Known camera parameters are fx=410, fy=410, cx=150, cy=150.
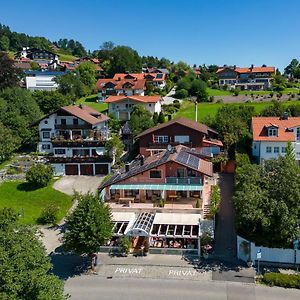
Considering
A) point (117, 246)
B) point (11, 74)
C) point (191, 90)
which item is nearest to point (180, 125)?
point (117, 246)

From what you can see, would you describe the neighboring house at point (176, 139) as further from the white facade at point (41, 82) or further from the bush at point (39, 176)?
the white facade at point (41, 82)

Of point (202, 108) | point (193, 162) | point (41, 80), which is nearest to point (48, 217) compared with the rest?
point (193, 162)

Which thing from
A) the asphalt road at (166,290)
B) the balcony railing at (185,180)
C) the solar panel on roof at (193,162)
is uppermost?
the solar panel on roof at (193,162)

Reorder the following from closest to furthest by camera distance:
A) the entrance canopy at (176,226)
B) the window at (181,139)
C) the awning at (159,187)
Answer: the entrance canopy at (176,226)
the awning at (159,187)
the window at (181,139)

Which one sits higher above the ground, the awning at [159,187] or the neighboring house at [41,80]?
the neighboring house at [41,80]

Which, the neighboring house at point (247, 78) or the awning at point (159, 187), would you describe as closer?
the awning at point (159, 187)

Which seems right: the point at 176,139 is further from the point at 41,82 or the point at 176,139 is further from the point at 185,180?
the point at 41,82

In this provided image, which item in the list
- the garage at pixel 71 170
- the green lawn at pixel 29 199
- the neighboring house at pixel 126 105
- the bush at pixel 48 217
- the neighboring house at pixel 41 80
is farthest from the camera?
the neighboring house at pixel 41 80

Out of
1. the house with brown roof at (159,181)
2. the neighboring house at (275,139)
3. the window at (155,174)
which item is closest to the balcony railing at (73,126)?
the house with brown roof at (159,181)
